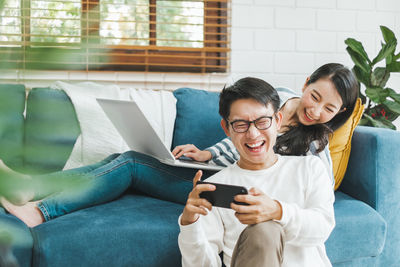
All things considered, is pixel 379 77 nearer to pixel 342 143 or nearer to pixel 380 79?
pixel 380 79

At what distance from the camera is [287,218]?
1011 mm

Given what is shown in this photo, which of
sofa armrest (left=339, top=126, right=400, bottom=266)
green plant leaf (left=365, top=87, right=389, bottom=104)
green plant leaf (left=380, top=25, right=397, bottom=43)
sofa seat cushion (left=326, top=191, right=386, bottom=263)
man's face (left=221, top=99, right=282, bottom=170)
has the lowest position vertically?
sofa seat cushion (left=326, top=191, right=386, bottom=263)

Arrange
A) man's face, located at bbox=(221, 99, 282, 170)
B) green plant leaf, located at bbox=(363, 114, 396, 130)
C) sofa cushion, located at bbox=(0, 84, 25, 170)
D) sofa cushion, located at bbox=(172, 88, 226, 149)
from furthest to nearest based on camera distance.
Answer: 1. green plant leaf, located at bbox=(363, 114, 396, 130)
2. sofa cushion, located at bbox=(172, 88, 226, 149)
3. man's face, located at bbox=(221, 99, 282, 170)
4. sofa cushion, located at bbox=(0, 84, 25, 170)

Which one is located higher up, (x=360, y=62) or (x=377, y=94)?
(x=360, y=62)

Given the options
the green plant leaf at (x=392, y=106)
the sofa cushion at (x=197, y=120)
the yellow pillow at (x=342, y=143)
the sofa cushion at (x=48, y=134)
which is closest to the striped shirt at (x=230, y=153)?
the yellow pillow at (x=342, y=143)

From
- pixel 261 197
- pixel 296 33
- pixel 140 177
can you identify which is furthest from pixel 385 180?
pixel 296 33

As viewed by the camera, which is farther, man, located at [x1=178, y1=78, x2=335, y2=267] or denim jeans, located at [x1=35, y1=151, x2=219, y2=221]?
denim jeans, located at [x1=35, y1=151, x2=219, y2=221]

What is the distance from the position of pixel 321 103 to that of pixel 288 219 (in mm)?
650

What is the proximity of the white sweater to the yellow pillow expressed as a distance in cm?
44

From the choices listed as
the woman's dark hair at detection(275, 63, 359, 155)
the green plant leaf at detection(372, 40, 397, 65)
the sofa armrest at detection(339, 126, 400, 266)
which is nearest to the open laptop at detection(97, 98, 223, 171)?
the woman's dark hair at detection(275, 63, 359, 155)

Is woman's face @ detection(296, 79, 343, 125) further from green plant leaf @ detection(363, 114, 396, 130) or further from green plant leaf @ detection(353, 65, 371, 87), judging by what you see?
green plant leaf @ detection(353, 65, 371, 87)

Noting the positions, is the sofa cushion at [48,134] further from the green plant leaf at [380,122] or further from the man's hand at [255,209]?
the green plant leaf at [380,122]

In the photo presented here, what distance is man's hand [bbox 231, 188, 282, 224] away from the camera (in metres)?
0.97

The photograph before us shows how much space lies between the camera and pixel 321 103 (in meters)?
1.53
